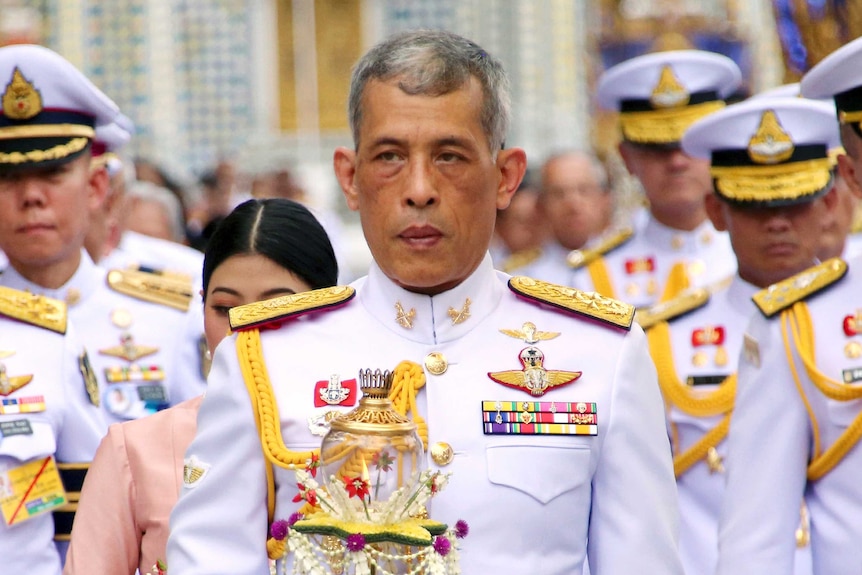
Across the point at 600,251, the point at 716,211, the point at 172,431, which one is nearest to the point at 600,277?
the point at 600,251

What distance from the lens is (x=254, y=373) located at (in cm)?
300

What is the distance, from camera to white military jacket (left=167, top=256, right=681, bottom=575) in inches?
114

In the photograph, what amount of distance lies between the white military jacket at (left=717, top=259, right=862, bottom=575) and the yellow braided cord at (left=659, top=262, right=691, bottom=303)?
2.71 meters

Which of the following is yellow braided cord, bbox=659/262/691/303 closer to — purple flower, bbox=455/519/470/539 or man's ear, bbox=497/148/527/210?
man's ear, bbox=497/148/527/210

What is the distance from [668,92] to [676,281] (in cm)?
76

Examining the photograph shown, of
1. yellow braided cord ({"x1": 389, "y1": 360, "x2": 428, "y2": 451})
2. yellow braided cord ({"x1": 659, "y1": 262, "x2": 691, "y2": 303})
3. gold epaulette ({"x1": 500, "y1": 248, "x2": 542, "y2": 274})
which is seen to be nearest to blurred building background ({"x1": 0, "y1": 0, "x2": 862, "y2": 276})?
gold epaulette ({"x1": 500, "y1": 248, "x2": 542, "y2": 274})

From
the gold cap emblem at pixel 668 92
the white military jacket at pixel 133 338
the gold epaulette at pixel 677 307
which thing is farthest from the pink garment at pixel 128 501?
the gold cap emblem at pixel 668 92

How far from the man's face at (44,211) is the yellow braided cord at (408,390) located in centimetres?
221

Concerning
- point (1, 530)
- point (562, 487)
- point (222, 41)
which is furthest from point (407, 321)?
point (222, 41)

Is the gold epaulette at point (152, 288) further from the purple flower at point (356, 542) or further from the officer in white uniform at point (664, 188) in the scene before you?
the purple flower at point (356, 542)

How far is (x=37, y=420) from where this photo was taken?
4547 millimetres

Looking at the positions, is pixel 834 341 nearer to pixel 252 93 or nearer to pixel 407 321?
pixel 407 321

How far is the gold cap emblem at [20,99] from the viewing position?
5148 millimetres

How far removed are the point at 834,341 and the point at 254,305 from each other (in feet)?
4.49
